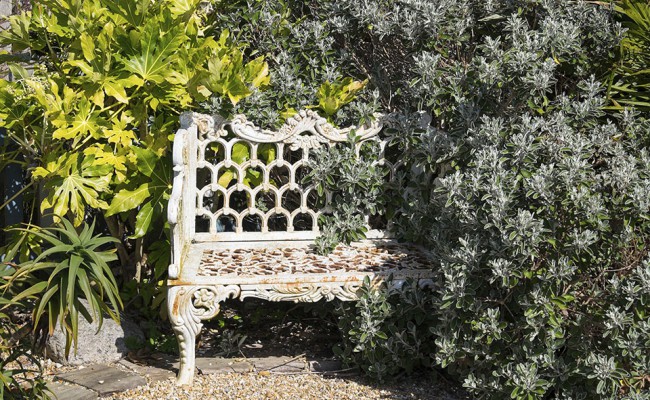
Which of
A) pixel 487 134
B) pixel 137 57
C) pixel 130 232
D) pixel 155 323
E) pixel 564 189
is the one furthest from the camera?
pixel 130 232

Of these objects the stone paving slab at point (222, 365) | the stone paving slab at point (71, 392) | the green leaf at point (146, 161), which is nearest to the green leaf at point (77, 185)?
the green leaf at point (146, 161)

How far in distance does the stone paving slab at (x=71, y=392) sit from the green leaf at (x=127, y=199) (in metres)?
0.95

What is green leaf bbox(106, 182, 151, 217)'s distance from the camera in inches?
193

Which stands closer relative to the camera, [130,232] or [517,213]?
[517,213]

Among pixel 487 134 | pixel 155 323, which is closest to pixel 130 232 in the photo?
pixel 155 323

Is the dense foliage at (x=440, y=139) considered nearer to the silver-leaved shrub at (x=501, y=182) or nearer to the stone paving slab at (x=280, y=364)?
the silver-leaved shrub at (x=501, y=182)

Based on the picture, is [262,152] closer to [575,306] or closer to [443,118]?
[443,118]

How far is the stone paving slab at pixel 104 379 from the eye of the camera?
4.46 meters

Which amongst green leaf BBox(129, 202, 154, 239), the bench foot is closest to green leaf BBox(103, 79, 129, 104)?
green leaf BBox(129, 202, 154, 239)

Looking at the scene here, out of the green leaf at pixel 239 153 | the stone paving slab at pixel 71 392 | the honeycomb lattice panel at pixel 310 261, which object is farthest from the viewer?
the green leaf at pixel 239 153

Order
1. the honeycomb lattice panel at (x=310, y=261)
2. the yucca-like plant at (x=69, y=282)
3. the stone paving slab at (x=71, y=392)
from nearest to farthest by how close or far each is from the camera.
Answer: the yucca-like plant at (x=69, y=282), the stone paving slab at (x=71, y=392), the honeycomb lattice panel at (x=310, y=261)

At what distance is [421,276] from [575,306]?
0.82 meters

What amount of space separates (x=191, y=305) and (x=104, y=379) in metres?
0.60

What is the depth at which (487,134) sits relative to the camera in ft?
14.0
